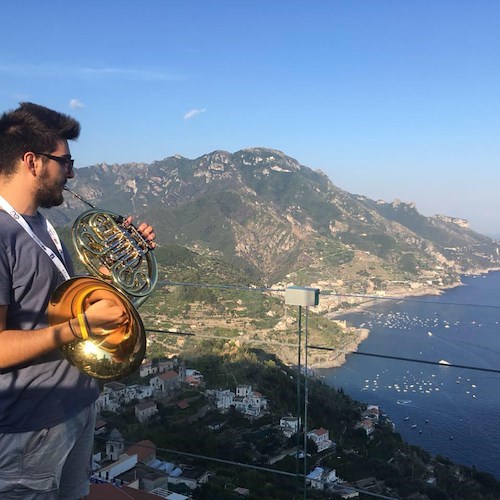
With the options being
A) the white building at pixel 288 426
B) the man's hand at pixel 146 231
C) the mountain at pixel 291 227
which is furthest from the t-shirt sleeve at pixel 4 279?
the mountain at pixel 291 227

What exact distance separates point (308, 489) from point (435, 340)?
2281 centimetres

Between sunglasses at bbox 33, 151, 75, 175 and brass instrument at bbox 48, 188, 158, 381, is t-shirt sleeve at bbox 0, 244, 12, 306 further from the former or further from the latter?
sunglasses at bbox 33, 151, 75, 175

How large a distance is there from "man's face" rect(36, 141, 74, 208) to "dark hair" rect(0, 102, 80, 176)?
0.02 metres

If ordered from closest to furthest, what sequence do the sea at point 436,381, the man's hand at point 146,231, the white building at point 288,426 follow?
the man's hand at point 146,231
the white building at point 288,426
the sea at point 436,381

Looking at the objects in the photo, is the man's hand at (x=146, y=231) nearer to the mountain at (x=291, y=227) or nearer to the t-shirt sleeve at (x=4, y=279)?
the t-shirt sleeve at (x=4, y=279)

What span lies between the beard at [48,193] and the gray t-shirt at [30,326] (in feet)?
0.17

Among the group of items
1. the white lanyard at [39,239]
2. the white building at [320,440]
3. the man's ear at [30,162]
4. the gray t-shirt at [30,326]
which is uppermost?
the man's ear at [30,162]

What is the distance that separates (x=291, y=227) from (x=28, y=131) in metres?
70.1

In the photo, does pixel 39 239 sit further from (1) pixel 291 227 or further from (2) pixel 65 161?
(1) pixel 291 227

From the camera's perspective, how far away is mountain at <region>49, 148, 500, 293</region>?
55947 mm

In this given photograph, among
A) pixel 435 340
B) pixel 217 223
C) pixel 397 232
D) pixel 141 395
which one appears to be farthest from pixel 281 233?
pixel 141 395

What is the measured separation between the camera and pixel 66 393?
124 cm

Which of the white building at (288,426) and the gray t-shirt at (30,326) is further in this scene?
the white building at (288,426)

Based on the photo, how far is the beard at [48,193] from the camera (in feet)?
3.99
